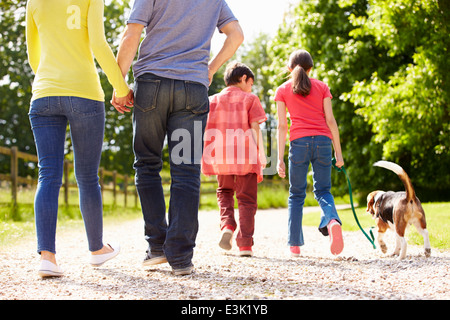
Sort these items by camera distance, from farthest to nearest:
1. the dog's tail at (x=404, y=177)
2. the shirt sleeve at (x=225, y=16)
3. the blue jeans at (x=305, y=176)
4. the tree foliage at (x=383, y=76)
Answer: the tree foliage at (x=383, y=76) → the blue jeans at (x=305, y=176) → the dog's tail at (x=404, y=177) → the shirt sleeve at (x=225, y=16)

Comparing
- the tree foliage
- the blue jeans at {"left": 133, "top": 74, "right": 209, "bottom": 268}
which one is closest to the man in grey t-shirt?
the blue jeans at {"left": 133, "top": 74, "right": 209, "bottom": 268}

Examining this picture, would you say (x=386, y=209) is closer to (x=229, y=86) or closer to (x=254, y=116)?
(x=254, y=116)

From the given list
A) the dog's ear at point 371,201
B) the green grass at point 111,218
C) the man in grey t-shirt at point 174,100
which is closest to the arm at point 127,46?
the man in grey t-shirt at point 174,100

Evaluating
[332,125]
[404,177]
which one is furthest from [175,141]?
[404,177]

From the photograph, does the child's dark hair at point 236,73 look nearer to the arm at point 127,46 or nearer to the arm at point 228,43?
the arm at point 228,43

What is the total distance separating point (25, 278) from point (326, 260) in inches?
98.1

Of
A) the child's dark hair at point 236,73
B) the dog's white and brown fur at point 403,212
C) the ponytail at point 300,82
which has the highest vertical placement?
the child's dark hair at point 236,73

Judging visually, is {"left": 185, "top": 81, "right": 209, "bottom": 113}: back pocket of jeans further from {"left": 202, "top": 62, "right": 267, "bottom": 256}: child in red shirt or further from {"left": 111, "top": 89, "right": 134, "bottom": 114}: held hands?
{"left": 202, "top": 62, "right": 267, "bottom": 256}: child in red shirt

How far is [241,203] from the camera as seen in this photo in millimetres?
5250

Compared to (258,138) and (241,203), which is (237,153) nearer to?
(258,138)

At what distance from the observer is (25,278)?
3750 mm

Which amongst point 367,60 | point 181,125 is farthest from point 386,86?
point 181,125

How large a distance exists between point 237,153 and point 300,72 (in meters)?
0.96

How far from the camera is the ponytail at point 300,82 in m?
5.02
